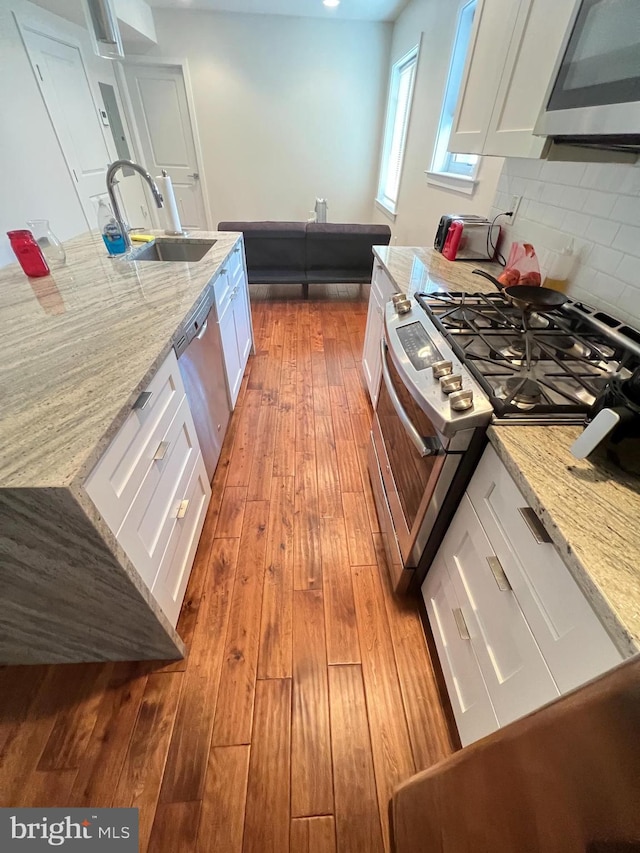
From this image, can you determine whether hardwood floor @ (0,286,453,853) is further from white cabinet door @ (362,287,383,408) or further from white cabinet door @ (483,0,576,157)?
white cabinet door @ (483,0,576,157)

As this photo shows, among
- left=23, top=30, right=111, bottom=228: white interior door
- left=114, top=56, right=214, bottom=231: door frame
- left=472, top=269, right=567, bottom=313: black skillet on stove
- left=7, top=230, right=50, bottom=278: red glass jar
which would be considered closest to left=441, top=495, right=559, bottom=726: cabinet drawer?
left=472, top=269, right=567, bottom=313: black skillet on stove

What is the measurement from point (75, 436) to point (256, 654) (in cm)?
95

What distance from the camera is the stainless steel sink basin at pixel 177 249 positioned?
214 cm

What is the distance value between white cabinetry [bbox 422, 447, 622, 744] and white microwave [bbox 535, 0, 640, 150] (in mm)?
811

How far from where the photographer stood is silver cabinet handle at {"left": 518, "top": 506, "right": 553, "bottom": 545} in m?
0.63

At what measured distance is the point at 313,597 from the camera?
1.37 meters

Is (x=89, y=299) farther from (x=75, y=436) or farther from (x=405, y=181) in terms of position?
(x=405, y=181)

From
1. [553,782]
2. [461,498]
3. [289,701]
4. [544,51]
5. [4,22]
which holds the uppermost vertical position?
[4,22]

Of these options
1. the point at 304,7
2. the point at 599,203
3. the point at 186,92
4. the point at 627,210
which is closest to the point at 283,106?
the point at 304,7

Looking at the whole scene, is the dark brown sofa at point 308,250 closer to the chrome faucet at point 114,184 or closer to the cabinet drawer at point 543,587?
the chrome faucet at point 114,184

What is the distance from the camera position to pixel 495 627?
2.66 ft

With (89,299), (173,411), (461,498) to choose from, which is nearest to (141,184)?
(89,299)

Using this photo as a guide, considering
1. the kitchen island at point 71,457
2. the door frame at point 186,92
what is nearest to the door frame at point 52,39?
the door frame at point 186,92

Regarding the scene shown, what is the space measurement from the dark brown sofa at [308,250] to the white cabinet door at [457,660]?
2.97m
